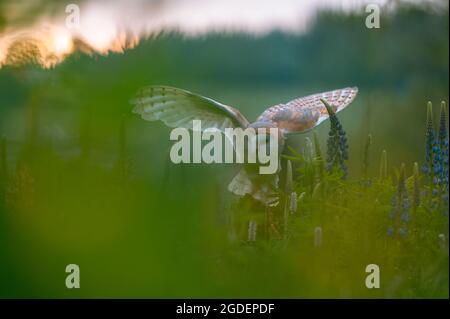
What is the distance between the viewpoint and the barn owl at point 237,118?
0.94m

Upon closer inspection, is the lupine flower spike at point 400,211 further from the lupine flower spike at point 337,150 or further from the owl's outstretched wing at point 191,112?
the owl's outstretched wing at point 191,112

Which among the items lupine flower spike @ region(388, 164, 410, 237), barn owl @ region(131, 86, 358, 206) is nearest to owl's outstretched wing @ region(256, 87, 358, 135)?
barn owl @ region(131, 86, 358, 206)

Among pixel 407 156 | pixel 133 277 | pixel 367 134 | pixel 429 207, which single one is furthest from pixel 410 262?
pixel 133 277

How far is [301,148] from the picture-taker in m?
1.18

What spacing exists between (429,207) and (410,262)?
5.9 inches

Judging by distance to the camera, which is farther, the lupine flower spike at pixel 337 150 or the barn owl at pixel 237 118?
the lupine flower spike at pixel 337 150

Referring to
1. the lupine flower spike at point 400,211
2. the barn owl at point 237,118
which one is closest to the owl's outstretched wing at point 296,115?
the barn owl at point 237,118

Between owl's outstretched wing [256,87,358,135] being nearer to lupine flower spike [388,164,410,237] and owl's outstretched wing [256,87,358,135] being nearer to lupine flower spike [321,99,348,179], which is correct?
lupine flower spike [321,99,348,179]

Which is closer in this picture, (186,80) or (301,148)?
(186,80)

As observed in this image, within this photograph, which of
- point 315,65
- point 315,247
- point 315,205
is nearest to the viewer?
point 315,247

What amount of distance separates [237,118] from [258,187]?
0.45 ft

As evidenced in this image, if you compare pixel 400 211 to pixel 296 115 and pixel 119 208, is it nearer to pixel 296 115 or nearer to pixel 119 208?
pixel 296 115

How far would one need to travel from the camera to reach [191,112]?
0.99 meters
